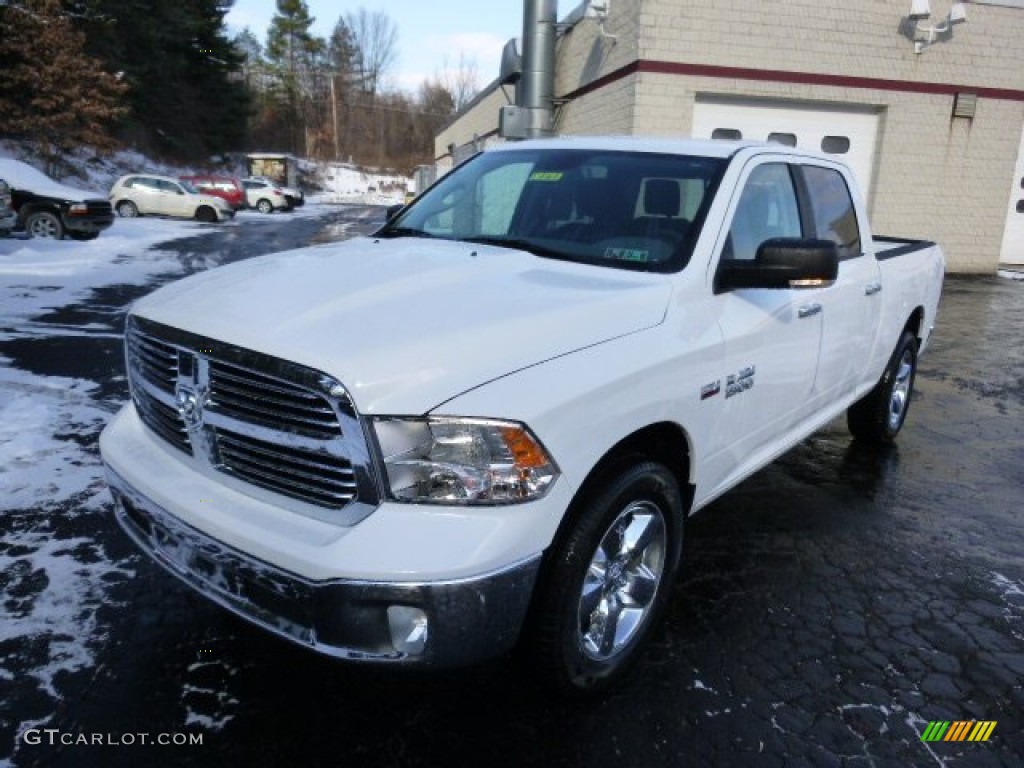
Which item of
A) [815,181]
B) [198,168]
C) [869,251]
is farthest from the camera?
[198,168]

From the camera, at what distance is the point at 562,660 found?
2320mm

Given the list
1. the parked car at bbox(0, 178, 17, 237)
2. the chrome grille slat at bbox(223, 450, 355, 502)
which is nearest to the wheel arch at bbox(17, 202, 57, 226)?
the parked car at bbox(0, 178, 17, 237)

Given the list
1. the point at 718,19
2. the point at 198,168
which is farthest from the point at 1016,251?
the point at 198,168

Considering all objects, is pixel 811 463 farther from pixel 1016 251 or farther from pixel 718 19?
pixel 1016 251

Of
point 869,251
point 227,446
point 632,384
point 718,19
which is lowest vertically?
point 227,446

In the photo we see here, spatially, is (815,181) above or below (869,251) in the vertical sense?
above

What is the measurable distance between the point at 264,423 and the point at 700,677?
1739mm

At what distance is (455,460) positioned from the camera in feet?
6.65

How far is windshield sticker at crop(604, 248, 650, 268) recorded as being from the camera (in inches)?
119

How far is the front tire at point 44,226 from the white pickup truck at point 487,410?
15676 millimetres

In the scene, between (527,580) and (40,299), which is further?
(40,299)

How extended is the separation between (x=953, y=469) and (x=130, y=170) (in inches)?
1740

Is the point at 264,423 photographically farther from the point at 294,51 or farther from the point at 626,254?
the point at 294,51
